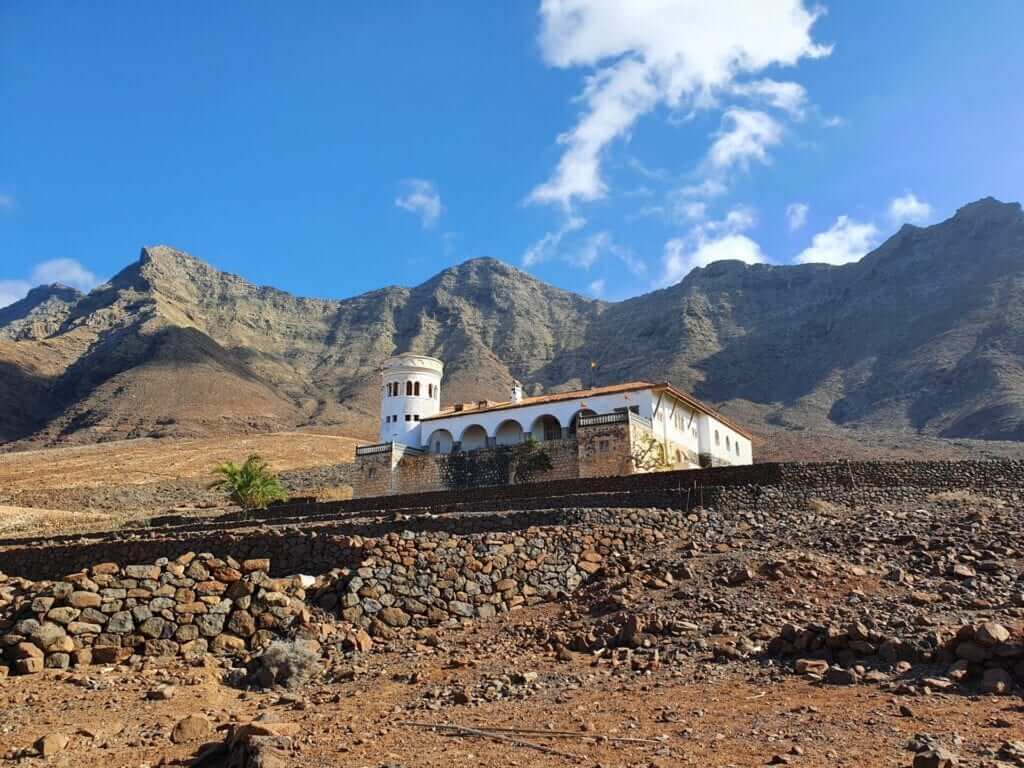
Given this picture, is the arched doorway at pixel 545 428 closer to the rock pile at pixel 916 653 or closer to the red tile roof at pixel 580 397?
the red tile roof at pixel 580 397

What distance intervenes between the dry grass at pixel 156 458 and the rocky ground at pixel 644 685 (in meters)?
51.9

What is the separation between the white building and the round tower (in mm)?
60

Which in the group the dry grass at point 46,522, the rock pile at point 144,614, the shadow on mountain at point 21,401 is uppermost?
the shadow on mountain at point 21,401

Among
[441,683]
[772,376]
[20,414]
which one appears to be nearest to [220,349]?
[20,414]

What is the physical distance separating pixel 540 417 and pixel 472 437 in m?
4.86

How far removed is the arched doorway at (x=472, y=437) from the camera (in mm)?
46031

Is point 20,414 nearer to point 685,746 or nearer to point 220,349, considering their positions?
point 220,349

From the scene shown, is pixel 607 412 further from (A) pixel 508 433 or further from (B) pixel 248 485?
(B) pixel 248 485

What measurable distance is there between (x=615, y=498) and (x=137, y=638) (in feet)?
46.3

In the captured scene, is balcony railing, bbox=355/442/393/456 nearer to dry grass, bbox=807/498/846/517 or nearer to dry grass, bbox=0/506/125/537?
dry grass, bbox=0/506/125/537

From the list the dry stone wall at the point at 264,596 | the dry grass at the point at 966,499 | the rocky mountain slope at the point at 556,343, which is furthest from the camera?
the rocky mountain slope at the point at 556,343

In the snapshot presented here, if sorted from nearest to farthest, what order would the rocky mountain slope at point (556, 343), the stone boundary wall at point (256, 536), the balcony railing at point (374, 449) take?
the stone boundary wall at point (256, 536) → the balcony railing at point (374, 449) → the rocky mountain slope at point (556, 343)

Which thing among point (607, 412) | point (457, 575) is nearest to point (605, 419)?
point (607, 412)

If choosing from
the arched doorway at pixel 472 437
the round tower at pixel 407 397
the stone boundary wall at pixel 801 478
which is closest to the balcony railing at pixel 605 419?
the arched doorway at pixel 472 437
